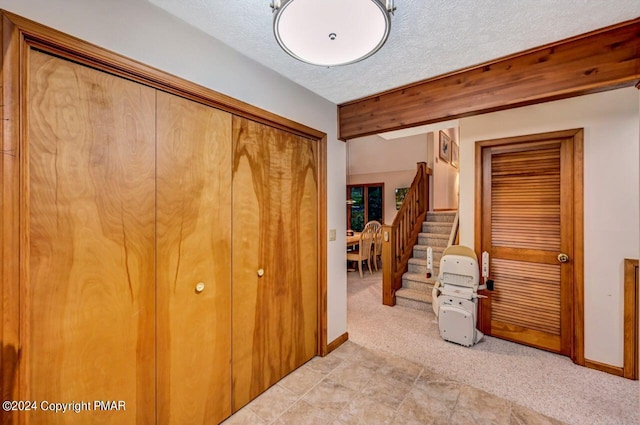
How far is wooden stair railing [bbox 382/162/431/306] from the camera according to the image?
12.9ft

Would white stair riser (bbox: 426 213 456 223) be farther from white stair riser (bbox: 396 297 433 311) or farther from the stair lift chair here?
the stair lift chair

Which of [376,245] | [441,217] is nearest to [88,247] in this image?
[441,217]

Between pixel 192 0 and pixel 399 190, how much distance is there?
652 cm

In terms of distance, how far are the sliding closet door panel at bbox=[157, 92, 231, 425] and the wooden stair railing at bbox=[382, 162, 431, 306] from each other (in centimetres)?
265

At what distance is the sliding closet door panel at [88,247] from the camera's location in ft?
3.61

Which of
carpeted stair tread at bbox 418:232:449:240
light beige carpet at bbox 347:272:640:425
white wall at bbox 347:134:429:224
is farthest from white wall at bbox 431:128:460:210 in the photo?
light beige carpet at bbox 347:272:640:425

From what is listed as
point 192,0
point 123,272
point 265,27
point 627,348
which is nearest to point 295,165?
point 265,27

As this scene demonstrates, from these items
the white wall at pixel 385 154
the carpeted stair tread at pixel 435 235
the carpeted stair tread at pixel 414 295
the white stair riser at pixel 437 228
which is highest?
the white wall at pixel 385 154

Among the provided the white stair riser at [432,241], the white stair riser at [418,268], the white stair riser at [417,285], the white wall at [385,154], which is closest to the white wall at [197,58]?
the white stair riser at [417,285]

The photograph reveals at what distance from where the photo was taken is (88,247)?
48.4 inches

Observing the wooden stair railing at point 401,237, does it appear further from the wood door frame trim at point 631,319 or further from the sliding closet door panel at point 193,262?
the sliding closet door panel at point 193,262

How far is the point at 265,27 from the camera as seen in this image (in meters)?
1.56

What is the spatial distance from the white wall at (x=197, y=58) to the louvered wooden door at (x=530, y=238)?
166 cm

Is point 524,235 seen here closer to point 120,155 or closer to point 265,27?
point 265,27
